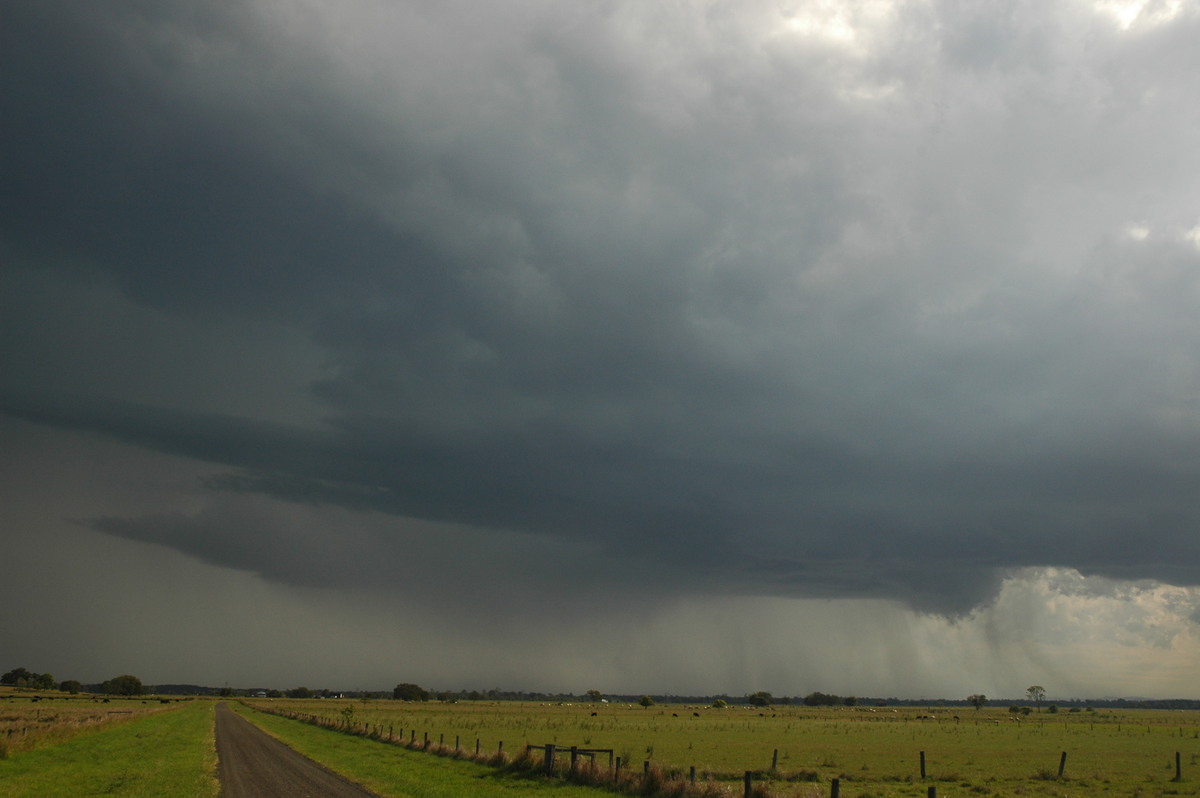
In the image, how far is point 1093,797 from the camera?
32.8m

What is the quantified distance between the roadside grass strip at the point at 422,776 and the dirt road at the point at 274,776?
0.87 metres

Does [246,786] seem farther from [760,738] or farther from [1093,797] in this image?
[760,738]

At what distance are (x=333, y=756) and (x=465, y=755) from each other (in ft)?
28.4

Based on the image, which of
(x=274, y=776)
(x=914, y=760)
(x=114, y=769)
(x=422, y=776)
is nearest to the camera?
(x=274, y=776)

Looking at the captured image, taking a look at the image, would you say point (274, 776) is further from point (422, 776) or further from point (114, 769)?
point (114, 769)

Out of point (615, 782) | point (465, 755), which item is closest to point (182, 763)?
point (465, 755)

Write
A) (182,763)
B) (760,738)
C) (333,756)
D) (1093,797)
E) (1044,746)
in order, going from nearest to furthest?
1. (1093,797)
2. (182,763)
3. (333,756)
4. (1044,746)
5. (760,738)

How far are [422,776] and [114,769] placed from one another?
14.8m

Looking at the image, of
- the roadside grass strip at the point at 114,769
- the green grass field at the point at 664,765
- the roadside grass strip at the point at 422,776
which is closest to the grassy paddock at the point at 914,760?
the green grass field at the point at 664,765

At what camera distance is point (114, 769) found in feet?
107

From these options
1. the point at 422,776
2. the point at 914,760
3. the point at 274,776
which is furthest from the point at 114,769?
the point at 914,760

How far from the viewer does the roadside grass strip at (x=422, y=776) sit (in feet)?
83.3

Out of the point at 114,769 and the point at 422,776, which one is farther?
the point at 114,769

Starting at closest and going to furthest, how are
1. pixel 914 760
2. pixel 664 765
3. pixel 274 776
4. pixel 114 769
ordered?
pixel 274 776 → pixel 114 769 → pixel 664 765 → pixel 914 760
